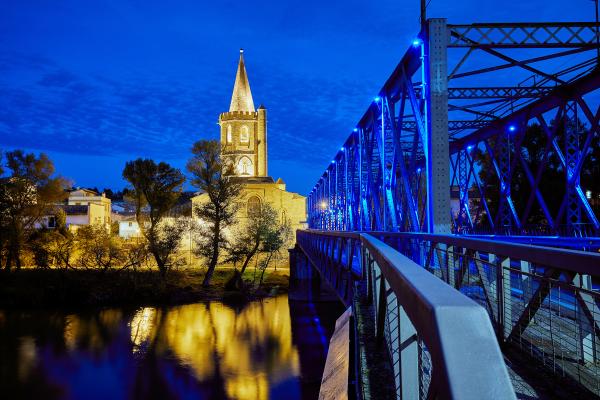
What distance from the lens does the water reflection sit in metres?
22.1

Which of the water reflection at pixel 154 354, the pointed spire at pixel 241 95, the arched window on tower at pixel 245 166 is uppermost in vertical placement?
the pointed spire at pixel 241 95

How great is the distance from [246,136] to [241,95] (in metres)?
7.95

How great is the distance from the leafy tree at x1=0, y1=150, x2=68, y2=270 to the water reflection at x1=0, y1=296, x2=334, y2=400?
11707mm

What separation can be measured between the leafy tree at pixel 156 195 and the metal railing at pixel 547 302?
43.5 metres

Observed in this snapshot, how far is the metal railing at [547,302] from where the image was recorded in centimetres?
365

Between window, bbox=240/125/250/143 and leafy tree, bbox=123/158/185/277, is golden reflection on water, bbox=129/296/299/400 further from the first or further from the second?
window, bbox=240/125/250/143

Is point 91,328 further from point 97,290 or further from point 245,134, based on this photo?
point 245,134

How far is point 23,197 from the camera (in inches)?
1978

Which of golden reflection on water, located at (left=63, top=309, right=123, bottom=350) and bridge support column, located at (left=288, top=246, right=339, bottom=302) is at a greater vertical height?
bridge support column, located at (left=288, top=246, right=339, bottom=302)

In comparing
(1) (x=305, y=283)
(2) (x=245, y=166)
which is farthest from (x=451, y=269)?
(2) (x=245, y=166)

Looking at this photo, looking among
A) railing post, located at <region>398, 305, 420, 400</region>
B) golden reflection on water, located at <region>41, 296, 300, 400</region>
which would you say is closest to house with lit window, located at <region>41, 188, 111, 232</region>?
golden reflection on water, located at <region>41, 296, 300, 400</region>

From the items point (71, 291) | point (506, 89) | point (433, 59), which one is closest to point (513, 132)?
point (506, 89)

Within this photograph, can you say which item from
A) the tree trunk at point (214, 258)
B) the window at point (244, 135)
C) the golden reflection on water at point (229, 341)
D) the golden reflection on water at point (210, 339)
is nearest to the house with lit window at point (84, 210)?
the tree trunk at point (214, 258)

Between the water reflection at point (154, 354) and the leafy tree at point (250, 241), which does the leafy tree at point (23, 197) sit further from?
the leafy tree at point (250, 241)
